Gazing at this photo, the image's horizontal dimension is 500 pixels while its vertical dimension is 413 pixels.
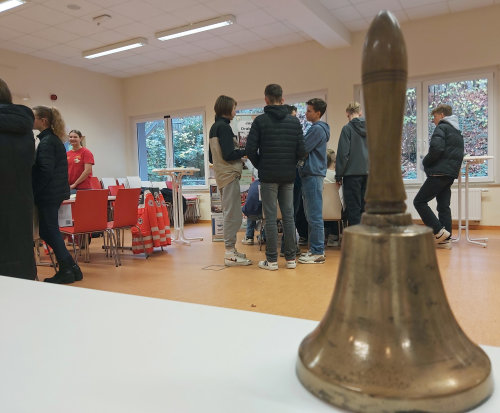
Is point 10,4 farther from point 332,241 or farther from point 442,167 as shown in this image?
point 442,167

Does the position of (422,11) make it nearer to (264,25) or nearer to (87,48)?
(264,25)

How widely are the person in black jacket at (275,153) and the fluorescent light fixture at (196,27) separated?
10.3 ft

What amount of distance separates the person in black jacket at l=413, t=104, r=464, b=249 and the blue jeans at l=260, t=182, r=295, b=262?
1595mm

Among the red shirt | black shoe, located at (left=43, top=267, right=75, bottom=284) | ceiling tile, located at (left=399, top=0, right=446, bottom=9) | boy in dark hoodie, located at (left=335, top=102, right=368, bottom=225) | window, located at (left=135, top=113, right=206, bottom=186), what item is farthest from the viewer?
window, located at (left=135, top=113, right=206, bottom=186)

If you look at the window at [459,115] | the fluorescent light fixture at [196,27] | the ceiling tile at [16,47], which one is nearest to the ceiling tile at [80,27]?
the fluorescent light fixture at [196,27]

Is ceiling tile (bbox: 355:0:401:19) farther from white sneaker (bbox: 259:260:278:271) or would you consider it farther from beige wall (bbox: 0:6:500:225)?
white sneaker (bbox: 259:260:278:271)

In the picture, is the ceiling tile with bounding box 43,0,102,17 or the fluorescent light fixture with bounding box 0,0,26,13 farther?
the ceiling tile with bounding box 43,0,102,17

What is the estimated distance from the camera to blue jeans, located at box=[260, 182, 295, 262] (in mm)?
3332

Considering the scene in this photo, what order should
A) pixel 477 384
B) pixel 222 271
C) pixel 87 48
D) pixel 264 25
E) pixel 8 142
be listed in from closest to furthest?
pixel 477 384
pixel 8 142
pixel 222 271
pixel 264 25
pixel 87 48

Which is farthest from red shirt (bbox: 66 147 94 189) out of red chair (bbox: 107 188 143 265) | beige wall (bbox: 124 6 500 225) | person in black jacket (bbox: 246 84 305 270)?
beige wall (bbox: 124 6 500 225)

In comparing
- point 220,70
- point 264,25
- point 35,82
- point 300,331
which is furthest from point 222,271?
point 35,82

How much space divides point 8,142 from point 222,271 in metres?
2.01

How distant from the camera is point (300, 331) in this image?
419 millimetres

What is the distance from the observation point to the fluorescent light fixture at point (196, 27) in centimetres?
590
